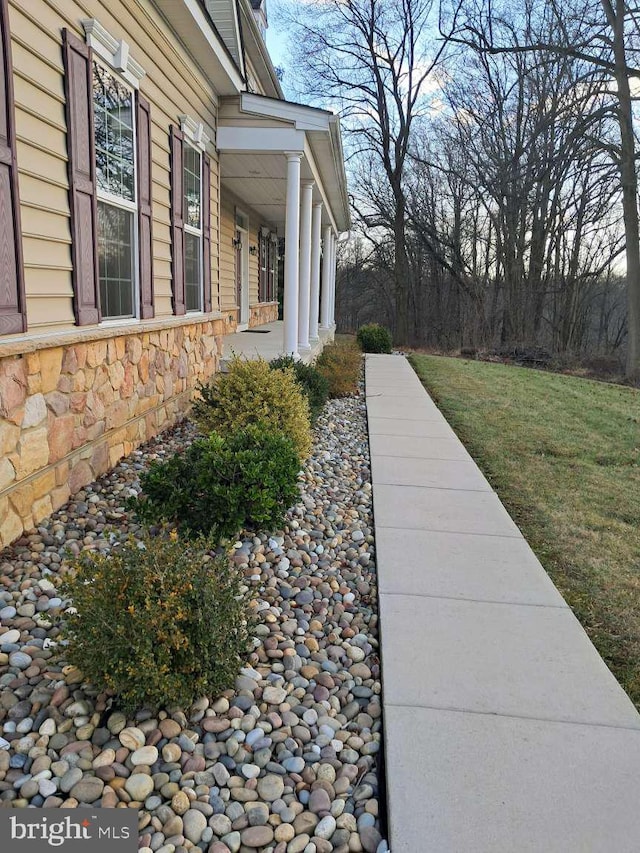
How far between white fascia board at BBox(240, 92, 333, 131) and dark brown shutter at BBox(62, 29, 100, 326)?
371cm

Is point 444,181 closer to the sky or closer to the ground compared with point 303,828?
closer to the sky

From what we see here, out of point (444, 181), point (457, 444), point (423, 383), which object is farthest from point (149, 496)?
point (444, 181)

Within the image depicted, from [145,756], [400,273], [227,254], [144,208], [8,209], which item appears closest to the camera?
[145,756]

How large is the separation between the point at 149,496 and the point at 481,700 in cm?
208

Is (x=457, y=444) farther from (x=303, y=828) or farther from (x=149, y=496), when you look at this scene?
(x=303, y=828)

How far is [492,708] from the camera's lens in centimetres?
229

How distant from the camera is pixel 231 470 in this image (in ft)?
11.6

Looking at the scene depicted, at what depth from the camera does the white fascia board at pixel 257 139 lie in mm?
7391

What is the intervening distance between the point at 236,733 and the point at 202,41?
5.99 meters

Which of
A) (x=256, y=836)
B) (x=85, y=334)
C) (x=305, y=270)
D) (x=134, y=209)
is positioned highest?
(x=134, y=209)

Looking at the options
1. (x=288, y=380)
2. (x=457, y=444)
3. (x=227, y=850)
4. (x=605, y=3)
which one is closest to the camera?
(x=227, y=850)

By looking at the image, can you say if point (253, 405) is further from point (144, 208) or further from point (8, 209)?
point (8, 209)

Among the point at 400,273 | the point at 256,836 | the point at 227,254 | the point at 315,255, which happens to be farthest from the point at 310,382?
the point at 400,273

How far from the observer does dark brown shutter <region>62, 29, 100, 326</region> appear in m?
3.72
